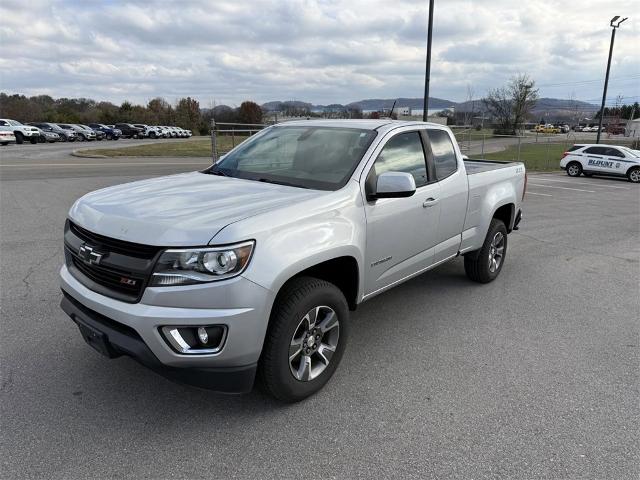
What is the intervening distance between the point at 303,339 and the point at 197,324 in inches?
31.2

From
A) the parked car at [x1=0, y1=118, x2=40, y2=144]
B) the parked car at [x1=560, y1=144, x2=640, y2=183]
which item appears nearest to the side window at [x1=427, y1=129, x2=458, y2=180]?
the parked car at [x1=560, y1=144, x2=640, y2=183]

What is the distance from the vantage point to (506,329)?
434cm

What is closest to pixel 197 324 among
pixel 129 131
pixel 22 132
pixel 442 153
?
pixel 442 153

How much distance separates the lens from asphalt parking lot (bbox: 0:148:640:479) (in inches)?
101

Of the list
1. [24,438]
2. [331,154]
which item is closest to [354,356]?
[331,154]

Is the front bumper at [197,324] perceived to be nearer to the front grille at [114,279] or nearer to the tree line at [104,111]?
the front grille at [114,279]

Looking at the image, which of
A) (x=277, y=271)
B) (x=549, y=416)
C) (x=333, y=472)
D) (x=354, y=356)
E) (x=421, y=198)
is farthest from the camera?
(x=421, y=198)

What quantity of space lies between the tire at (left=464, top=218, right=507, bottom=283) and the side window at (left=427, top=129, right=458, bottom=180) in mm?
1075

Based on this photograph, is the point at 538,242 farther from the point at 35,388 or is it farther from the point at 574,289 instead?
the point at 35,388

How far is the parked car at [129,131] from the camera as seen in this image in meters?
54.3

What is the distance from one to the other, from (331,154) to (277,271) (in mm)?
1461

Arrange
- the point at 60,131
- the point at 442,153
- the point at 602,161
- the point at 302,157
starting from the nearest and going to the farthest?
the point at 302,157 → the point at 442,153 → the point at 602,161 → the point at 60,131

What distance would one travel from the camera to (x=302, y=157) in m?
3.90

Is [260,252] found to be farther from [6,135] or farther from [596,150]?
[6,135]
